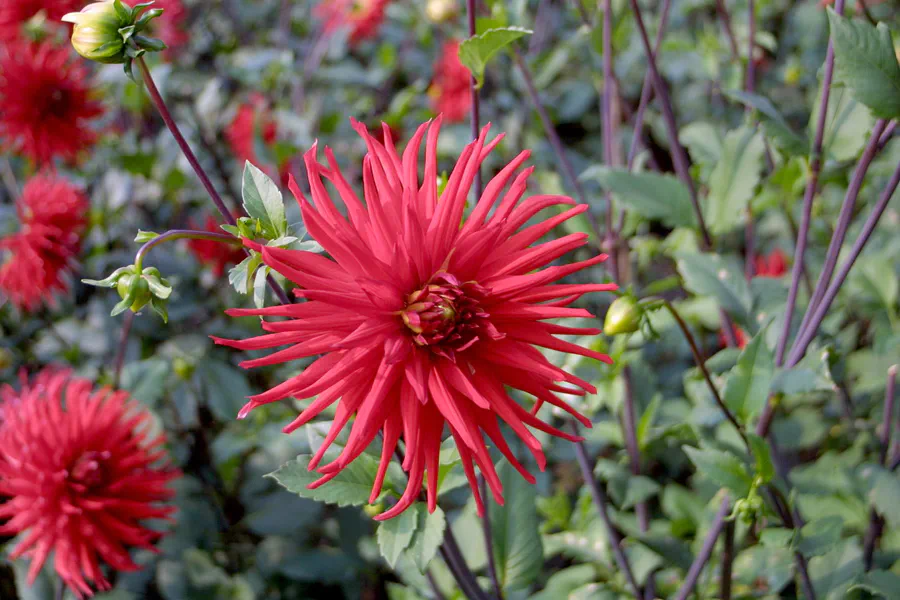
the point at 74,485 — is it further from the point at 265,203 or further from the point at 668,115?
the point at 668,115

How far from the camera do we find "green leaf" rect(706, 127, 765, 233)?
139 centimetres

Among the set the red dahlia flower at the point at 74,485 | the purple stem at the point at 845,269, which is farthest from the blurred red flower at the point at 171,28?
the purple stem at the point at 845,269

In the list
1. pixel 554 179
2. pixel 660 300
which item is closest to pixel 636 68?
pixel 554 179

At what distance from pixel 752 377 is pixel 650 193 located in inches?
16.8

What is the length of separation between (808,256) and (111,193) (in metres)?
2.11

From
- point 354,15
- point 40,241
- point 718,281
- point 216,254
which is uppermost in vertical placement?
point 354,15

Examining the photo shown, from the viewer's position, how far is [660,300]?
3.36 ft

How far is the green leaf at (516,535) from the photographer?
1233 mm

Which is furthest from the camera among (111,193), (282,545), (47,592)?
(111,193)

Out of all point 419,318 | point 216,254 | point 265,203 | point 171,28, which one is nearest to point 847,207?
point 419,318

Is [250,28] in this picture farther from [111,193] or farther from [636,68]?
[636,68]

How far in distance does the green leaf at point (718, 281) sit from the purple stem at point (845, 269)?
175mm

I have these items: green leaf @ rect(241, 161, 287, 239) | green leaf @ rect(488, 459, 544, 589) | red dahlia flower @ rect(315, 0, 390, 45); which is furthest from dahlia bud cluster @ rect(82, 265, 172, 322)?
red dahlia flower @ rect(315, 0, 390, 45)

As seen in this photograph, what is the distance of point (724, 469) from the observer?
3.42 feet
